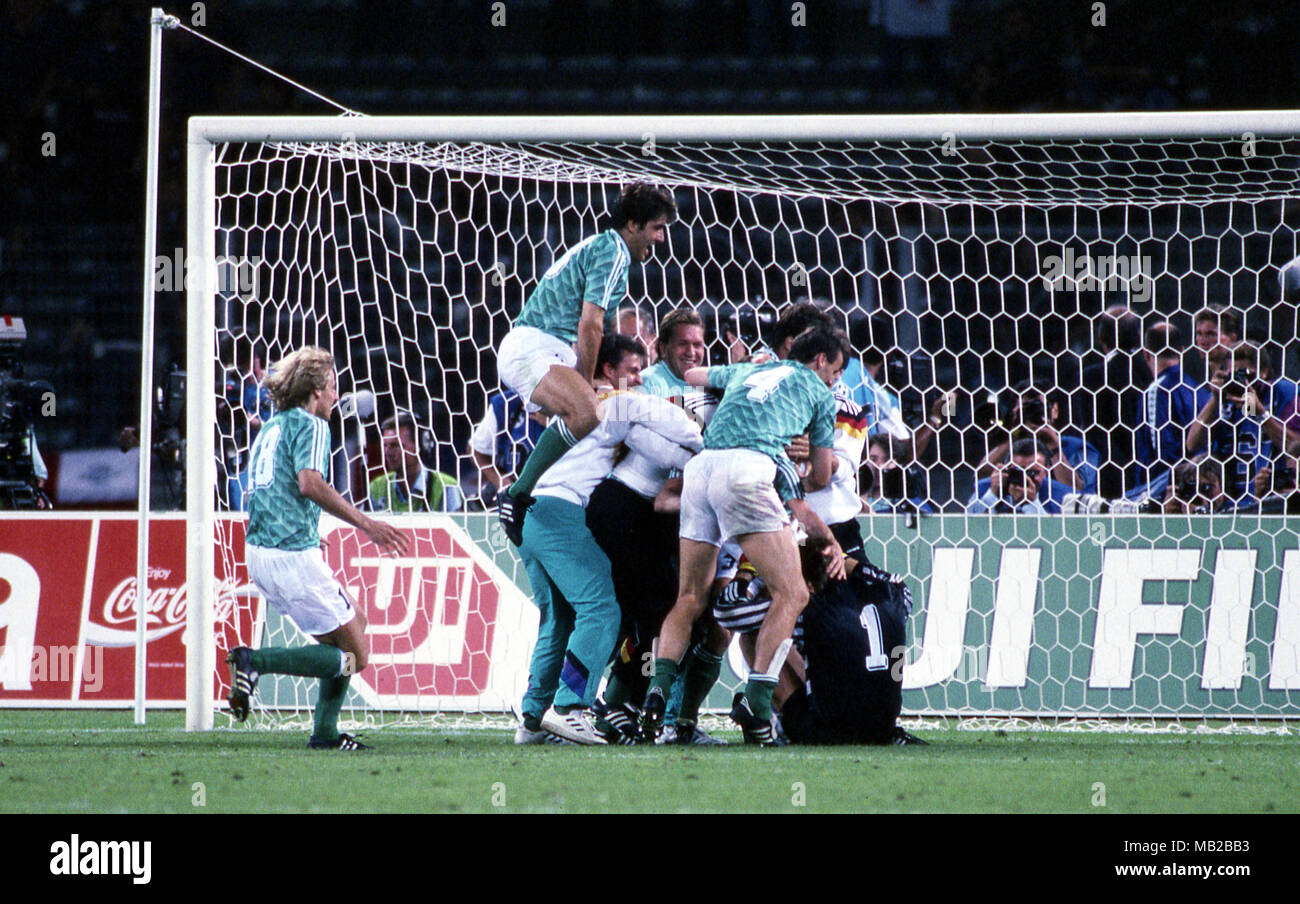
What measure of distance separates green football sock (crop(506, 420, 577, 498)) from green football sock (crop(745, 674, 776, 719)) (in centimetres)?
105

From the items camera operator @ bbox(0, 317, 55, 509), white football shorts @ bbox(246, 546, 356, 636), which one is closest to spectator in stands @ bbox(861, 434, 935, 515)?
white football shorts @ bbox(246, 546, 356, 636)

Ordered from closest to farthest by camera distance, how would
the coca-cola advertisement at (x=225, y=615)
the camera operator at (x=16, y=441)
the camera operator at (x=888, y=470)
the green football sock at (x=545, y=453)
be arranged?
the green football sock at (x=545, y=453), the coca-cola advertisement at (x=225, y=615), the camera operator at (x=888, y=470), the camera operator at (x=16, y=441)

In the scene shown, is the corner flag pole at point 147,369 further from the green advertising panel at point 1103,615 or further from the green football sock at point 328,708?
the green advertising panel at point 1103,615

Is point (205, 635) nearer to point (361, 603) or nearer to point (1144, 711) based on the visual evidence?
point (361, 603)

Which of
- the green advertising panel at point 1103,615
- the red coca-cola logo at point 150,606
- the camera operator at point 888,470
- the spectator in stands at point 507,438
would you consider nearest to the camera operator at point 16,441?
the red coca-cola logo at point 150,606

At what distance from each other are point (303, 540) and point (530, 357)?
1020mm

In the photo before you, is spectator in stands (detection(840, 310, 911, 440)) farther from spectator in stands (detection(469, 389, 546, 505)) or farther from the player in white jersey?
spectator in stands (detection(469, 389, 546, 505))

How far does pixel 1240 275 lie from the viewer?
418 inches

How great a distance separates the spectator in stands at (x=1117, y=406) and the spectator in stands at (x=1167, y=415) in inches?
3.5

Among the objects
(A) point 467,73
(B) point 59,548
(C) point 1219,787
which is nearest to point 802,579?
(C) point 1219,787

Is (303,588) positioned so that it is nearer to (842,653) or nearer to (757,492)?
(757,492)

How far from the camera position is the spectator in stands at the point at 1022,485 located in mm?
7523

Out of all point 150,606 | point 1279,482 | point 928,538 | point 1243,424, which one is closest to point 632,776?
point 928,538

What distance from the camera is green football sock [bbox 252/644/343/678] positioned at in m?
5.31
